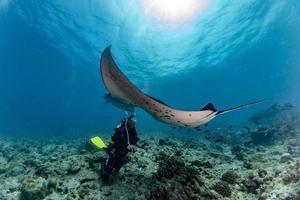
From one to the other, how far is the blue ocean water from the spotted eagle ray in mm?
26168

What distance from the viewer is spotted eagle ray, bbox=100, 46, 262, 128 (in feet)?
10.3

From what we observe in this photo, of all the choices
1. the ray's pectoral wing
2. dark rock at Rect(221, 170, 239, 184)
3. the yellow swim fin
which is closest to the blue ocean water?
the yellow swim fin

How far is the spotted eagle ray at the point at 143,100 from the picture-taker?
10.3 ft

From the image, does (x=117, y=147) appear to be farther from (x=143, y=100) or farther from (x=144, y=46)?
(x=144, y=46)

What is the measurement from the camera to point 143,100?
3.41 metres

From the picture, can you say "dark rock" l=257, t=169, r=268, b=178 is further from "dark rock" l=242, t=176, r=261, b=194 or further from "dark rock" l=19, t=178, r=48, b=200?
"dark rock" l=19, t=178, r=48, b=200

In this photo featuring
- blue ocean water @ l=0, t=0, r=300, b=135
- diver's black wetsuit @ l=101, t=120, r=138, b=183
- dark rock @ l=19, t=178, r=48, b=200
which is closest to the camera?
dark rock @ l=19, t=178, r=48, b=200

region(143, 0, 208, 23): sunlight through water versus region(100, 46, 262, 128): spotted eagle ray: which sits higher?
region(143, 0, 208, 23): sunlight through water

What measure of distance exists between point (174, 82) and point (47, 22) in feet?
113

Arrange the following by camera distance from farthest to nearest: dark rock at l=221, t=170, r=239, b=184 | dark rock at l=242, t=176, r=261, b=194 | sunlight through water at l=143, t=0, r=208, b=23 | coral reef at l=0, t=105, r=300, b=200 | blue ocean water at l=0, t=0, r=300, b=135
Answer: blue ocean water at l=0, t=0, r=300, b=135, sunlight through water at l=143, t=0, r=208, b=23, dark rock at l=221, t=170, r=239, b=184, dark rock at l=242, t=176, r=261, b=194, coral reef at l=0, t=105, r=300, b=200

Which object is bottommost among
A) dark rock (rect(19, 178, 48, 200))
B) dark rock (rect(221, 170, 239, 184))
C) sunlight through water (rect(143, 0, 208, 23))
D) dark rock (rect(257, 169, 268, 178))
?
dark rock (rect(19, 178, 48, 200))

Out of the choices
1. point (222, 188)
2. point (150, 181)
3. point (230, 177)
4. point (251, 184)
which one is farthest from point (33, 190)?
point (251, 184)

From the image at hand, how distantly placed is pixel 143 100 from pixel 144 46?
35.6 meters

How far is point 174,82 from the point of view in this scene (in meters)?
62.3
